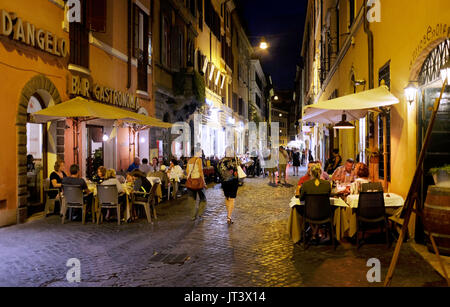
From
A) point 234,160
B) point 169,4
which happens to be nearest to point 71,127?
point 234,160

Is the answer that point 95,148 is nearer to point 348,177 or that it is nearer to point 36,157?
point 36,157

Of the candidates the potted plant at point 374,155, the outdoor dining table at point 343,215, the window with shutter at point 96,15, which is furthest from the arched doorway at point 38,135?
the potted plant at point 374,155

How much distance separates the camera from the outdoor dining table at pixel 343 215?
6.98m

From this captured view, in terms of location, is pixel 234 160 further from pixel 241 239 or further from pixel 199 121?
pixel 199 121

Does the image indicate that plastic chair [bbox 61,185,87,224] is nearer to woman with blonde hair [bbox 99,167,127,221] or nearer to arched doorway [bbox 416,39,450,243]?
woman with blonde hair [bbox 99,167,127,221]

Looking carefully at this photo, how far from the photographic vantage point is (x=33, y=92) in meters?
9.48

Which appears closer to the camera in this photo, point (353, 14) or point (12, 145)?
point (12, 145)

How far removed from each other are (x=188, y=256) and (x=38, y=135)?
256 inches

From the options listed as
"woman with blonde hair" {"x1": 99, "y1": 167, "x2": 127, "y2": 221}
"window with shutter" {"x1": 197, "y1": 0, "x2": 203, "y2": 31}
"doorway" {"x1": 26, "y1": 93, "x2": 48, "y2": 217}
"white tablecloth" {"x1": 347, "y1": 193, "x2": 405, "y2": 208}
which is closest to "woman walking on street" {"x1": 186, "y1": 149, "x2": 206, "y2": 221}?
"woman with blonde hair" {"x1": 99, "y1": 167, "x2": 127, "y2": 221}

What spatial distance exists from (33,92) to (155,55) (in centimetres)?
815

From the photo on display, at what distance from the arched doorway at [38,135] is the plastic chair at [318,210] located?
6420mm

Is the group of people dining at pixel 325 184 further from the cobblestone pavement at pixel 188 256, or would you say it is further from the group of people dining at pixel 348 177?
the cobblestone pavement at pixel 188 256
